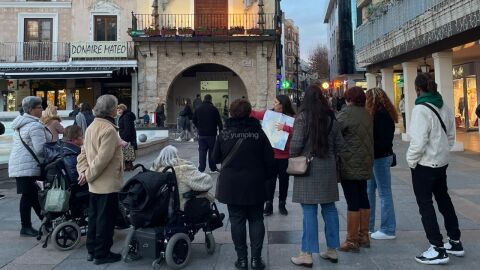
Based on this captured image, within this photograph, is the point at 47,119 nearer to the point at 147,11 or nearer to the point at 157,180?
the point at 157,180

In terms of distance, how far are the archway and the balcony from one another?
10.5ft

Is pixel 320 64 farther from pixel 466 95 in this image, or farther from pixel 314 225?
pixel 314 225

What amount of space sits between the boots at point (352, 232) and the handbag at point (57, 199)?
3.32 metres

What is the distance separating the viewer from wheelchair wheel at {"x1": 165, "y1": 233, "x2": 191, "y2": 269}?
4719 millimetres

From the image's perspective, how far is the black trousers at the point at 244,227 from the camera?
185 inches

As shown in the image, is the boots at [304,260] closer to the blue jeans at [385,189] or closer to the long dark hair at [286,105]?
the blue jeans at [385,189]

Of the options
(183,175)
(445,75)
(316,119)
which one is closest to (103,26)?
(445,75)

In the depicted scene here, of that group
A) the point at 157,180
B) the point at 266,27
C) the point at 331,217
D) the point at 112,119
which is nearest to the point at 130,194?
the point at 157,180

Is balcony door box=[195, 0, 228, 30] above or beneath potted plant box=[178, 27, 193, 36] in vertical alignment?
above

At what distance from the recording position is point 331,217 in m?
4.91

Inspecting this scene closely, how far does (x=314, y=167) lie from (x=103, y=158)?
2232 millimetres

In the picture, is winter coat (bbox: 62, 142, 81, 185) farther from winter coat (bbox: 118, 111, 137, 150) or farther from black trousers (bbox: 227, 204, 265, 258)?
winter coat (bbox: 118, 111, 137, 150)

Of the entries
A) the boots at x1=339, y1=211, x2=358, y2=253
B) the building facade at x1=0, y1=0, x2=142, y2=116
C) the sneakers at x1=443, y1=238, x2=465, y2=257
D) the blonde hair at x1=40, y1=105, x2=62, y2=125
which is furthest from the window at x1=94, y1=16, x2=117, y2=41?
the sneakers at x1=443, y1=238, x2=465, y2=257

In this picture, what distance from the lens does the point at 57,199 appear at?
215 inches
